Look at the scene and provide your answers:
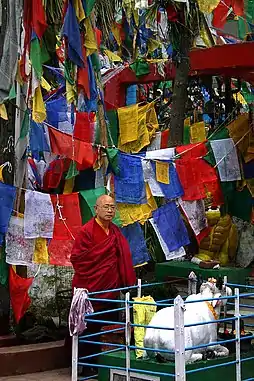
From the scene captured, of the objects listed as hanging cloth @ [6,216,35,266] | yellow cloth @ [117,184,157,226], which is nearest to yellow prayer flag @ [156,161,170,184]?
yellow cloth @ [117,184,157,226]

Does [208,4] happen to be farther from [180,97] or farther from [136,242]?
[136,242]

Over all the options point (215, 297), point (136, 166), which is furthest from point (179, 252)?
point (215, 297)

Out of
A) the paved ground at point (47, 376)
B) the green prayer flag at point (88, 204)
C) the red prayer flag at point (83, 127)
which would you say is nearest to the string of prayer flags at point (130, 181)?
the green prayer flag at point (88, 204)

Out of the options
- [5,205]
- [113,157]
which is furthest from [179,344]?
[113,157]

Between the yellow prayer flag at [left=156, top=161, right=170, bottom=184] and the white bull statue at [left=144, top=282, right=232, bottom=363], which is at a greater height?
the yellow prayer flag at [left=156, top=161, right=170, bottom=184]

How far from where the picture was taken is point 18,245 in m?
8.94

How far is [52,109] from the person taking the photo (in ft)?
38.2

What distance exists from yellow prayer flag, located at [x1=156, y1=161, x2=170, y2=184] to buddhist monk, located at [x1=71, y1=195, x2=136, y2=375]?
5.53ft

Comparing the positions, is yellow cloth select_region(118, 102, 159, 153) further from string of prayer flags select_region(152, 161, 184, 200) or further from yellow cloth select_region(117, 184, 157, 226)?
yellow cloth select_region(117, 184, 157, 226)

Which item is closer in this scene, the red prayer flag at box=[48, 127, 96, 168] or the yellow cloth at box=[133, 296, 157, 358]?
the yellow cloth at box=[133, 296, 157, 358]

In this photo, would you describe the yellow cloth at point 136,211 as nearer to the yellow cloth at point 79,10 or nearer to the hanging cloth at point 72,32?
the hanging cloth at point 72,32

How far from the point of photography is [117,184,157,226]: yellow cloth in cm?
980

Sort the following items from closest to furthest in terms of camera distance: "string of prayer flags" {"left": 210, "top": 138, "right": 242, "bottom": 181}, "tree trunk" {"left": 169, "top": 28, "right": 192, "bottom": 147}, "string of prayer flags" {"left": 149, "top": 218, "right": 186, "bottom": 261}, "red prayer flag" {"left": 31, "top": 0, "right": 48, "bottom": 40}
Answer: "red prayer flag" {"left": 31, "top": 0, "right": 48, "bottom": 40} → "string of prayer flags" {"left": 149, "top": 218, "right": 186, "bottom": 261} → "string of prayer flags" {"left": 210, "top": 138, "right": 242, "bottom": 181} → "tree trunk" {"left": 169, "top": 28, "right": 192, "bottom": 147}

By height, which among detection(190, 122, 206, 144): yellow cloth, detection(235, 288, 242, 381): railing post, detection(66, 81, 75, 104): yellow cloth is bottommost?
detection(235, 288, 242, 381): railing post
